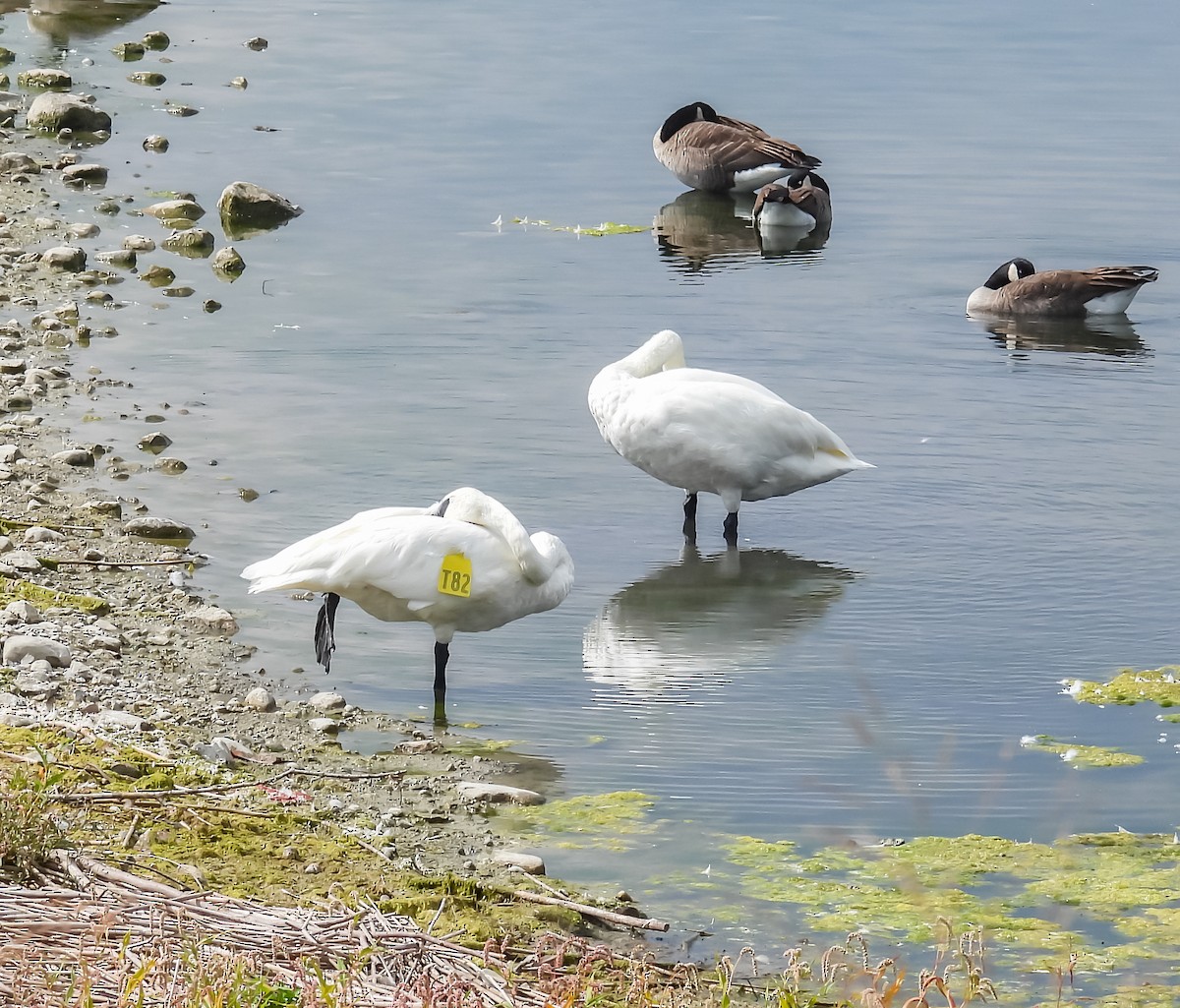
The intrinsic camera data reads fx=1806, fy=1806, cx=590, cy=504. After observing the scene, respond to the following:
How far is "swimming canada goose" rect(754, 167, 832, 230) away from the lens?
16.9 m

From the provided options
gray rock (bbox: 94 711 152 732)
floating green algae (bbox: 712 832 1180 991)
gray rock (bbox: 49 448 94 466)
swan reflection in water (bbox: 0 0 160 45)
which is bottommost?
floating green algae (bbox: 712 832 1180 991)

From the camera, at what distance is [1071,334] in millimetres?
14047

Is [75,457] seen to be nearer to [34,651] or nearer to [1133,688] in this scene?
[34,651]

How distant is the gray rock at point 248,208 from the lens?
51.9 ft

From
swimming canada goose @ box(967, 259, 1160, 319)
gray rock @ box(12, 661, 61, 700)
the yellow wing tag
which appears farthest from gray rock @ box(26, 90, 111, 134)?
the yellow wing tag

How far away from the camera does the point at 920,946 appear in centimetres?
558

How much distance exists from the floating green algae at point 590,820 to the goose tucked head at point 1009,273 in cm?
862

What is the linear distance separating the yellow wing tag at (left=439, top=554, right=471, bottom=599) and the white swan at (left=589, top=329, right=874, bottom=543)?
2.21m

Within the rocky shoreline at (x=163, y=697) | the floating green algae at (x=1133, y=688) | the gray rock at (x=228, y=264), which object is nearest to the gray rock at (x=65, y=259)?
the gray rock at (x=228, y=264)

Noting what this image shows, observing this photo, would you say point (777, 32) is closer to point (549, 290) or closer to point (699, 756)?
point (549, 290)

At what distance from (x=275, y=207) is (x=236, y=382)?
15.8 feet

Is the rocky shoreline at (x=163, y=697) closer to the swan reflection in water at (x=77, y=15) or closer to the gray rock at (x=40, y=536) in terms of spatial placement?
the gray rock at (x=40, y=536)

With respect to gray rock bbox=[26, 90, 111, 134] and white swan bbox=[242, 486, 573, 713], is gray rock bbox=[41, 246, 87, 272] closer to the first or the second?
gray rock bbox=[26, 90, 111, 134]

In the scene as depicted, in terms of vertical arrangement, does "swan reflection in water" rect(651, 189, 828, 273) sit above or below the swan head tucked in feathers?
above
